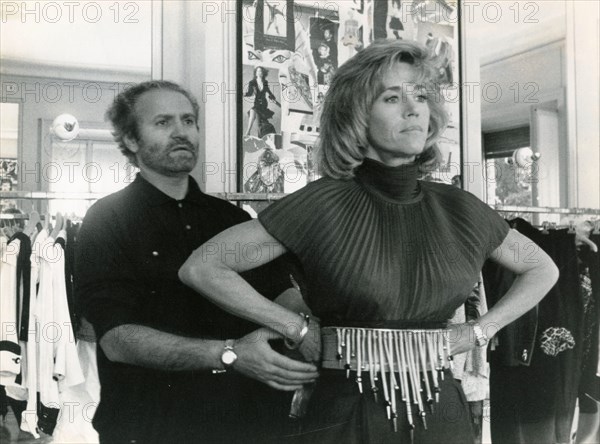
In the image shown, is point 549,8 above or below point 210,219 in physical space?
above

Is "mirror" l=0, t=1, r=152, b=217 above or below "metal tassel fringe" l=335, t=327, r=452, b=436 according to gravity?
above

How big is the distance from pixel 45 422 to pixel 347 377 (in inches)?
18.2

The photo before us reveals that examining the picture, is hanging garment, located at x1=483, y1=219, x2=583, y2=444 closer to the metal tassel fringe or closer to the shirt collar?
the metal tassel fringe

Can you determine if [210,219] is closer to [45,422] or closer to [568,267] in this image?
[45,422]

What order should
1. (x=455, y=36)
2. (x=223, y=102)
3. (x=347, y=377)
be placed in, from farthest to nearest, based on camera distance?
(x=455, y=36)
(x=223, y=102)
(x=347, y=377)

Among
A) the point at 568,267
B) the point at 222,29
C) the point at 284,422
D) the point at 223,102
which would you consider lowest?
the point at 284,422

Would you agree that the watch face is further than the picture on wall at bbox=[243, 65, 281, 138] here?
No

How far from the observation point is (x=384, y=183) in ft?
2.64

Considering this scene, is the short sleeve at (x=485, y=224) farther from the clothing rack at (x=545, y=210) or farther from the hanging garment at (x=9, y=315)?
the hanging garment at (x=9, y=315)

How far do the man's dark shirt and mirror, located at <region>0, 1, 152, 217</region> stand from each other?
54 mm

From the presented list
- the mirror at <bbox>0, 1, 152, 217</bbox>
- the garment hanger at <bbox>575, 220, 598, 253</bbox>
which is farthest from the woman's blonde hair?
the garment hanger at <bbox>575, 220, 598, 253</bbox>

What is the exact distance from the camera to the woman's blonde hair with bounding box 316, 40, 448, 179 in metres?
0.80

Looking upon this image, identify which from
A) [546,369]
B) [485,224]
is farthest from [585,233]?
[485,224]

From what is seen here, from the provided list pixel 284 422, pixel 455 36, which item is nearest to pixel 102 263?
pixel 284 422
